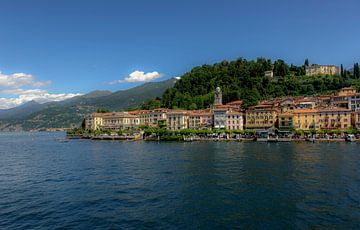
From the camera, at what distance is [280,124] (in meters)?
92.6

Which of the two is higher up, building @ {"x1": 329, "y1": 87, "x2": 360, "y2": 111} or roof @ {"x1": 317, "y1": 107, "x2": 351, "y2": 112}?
building @ {"x1": 329, "y1": 87, "x2": 360, "y2": 111}

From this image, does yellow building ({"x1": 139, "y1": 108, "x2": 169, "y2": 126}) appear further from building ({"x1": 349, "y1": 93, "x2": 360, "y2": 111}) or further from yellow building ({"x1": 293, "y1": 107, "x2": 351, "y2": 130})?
building ({"x1": 349, "y1": 93, "x2": 360, "y2": 111})

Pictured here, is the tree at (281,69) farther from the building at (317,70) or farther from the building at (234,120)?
the building at (234,120)

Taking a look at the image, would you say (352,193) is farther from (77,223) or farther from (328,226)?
(77,223)

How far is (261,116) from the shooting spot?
314ft

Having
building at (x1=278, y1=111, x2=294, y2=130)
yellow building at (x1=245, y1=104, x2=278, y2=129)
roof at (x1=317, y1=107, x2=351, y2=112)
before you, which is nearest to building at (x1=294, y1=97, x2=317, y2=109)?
roof at (x1=317, y1=107, x2=351, y2=112)

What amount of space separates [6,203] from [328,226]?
73.4 feet

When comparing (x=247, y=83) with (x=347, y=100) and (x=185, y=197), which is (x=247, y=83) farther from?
(x=185, y=197)

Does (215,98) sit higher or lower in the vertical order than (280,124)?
higher

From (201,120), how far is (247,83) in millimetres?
39708

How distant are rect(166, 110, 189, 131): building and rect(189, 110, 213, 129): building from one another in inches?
80.5

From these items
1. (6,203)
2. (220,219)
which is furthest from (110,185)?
(220,219)

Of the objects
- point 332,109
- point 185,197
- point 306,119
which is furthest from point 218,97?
point 185,197

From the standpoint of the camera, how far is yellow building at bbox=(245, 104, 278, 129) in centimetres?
9438
